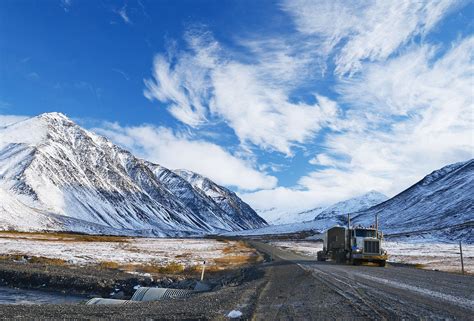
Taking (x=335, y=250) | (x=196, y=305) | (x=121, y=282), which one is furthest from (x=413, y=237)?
(x=196, y=305)

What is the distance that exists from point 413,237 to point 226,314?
516ft

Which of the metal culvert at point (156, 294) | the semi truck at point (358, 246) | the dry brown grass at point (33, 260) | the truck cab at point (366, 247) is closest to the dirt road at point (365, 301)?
the metal culvert at point (156, 294)

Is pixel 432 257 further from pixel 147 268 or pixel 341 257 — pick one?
pixel 147 268

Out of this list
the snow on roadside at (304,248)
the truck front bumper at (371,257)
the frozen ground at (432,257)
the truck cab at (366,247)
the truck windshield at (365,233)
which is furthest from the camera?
the snow on roadside at (304,248)

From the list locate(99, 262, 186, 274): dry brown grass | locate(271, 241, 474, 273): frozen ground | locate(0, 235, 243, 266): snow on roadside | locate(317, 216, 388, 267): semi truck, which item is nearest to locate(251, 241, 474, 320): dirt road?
locate(317, 216, 388, 267): semi truck

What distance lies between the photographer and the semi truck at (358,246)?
40.5 meters

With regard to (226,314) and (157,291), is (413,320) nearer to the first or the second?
(226,314)

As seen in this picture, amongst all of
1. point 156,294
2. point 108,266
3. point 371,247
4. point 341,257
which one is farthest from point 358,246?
point 108,266

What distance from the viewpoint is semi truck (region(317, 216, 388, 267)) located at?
133 feet

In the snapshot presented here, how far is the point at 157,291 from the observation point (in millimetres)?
24500

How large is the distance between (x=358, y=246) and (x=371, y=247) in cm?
120

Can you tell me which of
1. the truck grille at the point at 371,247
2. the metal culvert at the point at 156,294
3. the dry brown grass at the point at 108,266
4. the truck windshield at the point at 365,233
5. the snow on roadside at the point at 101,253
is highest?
the truck windshield at the point at 365,233

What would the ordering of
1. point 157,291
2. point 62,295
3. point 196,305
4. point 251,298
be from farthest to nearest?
point 62,295, point 157,291, point 251,298, point 196,305

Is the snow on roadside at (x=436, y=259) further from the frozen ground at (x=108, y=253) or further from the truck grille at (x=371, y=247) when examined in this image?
the frozen ground at (x=108, y=253)
